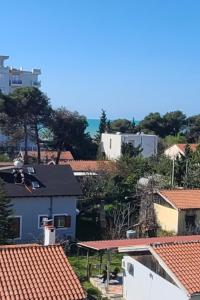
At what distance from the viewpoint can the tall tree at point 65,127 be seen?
186 ft

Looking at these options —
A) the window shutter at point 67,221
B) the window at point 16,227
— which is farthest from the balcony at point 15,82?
the window at point 16,227

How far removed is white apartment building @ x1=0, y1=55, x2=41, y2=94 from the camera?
9754 centimetres

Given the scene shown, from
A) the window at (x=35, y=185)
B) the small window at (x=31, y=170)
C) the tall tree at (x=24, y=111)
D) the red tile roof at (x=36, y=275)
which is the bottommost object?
the red tile roof at (x=36, y=275)

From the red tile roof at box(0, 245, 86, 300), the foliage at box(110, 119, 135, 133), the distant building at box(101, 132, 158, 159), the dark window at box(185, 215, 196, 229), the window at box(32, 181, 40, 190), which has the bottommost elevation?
the red tile roof at box(0, 245, 86, 300)

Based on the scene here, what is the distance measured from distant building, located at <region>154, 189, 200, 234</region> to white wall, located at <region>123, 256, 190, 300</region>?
38.9 feet

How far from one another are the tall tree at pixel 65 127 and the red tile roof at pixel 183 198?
854 inches

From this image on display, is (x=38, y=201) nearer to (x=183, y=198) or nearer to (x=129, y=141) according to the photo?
(x=183, y=198)

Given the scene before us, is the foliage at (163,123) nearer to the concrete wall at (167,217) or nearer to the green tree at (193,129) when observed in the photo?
the green tree at (193,129)

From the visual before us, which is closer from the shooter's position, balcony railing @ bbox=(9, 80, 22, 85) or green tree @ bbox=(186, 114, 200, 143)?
green tree @ bbox=(186, 114, 200, 143)

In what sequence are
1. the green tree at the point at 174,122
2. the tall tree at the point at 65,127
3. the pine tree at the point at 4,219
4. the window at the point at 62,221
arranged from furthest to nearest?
the green tree at the point at 174,122 < the tall tree at the point at 65,127 < the window at the point at 62,221 < the pine tree at the point at 4,219

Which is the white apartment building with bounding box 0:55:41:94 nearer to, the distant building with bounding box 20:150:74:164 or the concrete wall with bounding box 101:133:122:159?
the concrete wall with bounding box 101:133:122:159

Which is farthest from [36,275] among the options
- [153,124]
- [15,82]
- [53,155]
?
[15,82]

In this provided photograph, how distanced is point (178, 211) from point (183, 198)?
1673mm

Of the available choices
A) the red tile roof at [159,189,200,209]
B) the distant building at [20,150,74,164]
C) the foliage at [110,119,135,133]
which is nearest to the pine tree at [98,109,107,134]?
the foliage at [110,119,135,133]
